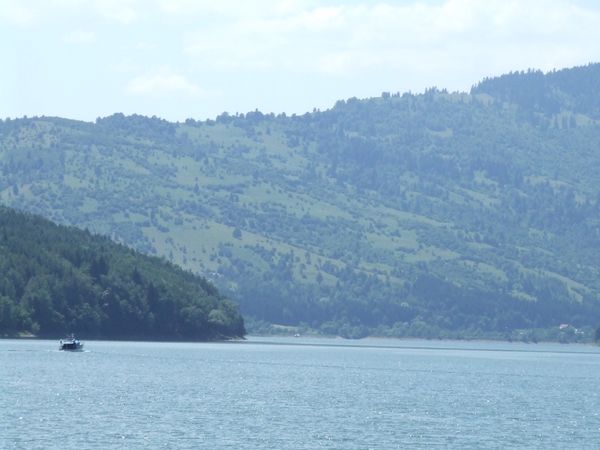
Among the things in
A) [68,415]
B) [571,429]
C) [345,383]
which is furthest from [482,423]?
[345,383]

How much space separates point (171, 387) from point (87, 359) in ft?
137

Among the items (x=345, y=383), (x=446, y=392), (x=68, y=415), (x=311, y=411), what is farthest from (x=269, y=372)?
(x=68, y=415)

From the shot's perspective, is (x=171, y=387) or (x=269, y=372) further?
(x=269, y=372)

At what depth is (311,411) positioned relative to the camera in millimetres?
105688

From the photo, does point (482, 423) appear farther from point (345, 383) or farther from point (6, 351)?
point (6, 351)

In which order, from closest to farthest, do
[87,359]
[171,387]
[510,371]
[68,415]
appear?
1. [68,415]
2. [171,387]
3. [87,359]
4. [510,371]

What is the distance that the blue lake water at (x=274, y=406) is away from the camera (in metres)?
88.3

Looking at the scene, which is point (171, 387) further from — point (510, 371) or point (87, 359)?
point (510, 371)

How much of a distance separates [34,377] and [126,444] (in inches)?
1857

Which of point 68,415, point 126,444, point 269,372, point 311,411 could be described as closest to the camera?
point 126,444

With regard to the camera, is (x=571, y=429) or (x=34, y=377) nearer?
(x=571, y=429)

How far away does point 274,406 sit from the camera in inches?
4279

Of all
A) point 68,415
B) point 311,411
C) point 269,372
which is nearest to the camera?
point 68,415

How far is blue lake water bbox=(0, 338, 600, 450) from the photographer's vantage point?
290 ft
